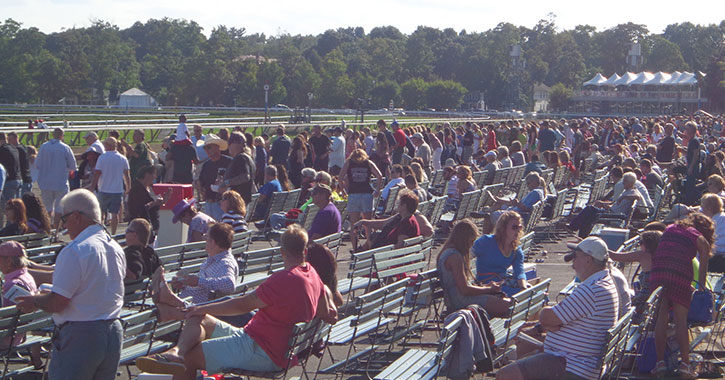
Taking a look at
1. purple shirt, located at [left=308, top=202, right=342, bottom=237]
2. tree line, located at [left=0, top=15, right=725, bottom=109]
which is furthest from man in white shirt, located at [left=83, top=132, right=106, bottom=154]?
tree line, located at [left=0, top=15, right=725, bottom=109]

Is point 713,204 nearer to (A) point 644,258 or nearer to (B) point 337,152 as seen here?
(A) point 644,258

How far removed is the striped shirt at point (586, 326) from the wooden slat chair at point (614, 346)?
6cm

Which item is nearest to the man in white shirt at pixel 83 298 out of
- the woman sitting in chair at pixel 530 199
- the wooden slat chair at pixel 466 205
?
the woman sitting in chair at pixel 530 199

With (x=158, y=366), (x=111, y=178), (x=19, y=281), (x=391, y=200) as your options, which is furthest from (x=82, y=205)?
(x=391, y=200)

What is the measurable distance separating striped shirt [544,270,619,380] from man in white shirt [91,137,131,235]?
8.52m

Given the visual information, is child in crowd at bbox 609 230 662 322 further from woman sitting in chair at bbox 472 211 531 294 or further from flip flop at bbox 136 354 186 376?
flip flop at bbox 136 354 186 376

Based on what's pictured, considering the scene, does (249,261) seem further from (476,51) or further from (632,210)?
(476,51)

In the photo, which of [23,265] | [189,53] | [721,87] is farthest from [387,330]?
[189,53]

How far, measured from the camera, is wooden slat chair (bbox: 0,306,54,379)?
610 cm

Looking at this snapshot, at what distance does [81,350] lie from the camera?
5250mm

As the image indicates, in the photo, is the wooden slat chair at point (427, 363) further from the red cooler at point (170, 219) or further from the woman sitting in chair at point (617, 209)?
the woman sitting in chair at point (617, 209)

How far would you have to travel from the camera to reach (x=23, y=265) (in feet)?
23.8

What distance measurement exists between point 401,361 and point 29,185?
10156mm

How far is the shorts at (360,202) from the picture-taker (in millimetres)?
13773
